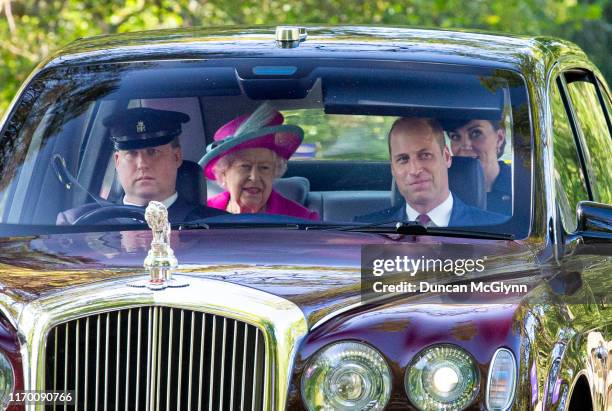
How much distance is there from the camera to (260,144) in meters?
5.64

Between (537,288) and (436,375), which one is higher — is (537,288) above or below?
above

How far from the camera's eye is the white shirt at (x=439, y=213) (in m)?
5.06

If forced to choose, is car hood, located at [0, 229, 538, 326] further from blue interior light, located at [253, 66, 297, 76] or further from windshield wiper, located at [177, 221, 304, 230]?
blue interior light, located at [253, 66, 297, 76]

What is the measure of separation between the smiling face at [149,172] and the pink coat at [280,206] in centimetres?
16

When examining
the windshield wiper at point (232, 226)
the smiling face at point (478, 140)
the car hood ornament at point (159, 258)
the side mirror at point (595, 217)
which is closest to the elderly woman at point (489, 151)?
the smiling face at point (478, 140)

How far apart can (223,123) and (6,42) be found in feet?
36.2

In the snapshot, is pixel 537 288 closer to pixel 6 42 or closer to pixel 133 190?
pixel 133 190

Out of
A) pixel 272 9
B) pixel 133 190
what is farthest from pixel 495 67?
pixel 272 9

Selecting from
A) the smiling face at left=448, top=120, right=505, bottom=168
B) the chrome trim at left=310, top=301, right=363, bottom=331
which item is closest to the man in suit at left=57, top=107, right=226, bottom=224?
the smiling face at left=448, top=120, right=505, bottom=168

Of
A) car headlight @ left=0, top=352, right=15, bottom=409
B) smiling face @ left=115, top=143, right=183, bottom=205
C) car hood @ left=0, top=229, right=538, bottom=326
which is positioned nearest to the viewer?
car headlight @ left=0, top=352, right=15, bottom=409

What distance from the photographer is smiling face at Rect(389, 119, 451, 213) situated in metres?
5.27

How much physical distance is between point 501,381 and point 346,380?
1.35 feet

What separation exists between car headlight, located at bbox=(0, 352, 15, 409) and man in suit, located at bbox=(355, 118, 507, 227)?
4.54 ft

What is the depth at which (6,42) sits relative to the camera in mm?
16297
